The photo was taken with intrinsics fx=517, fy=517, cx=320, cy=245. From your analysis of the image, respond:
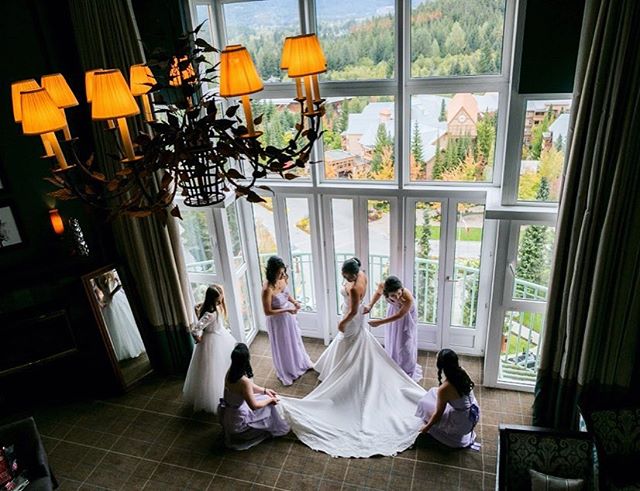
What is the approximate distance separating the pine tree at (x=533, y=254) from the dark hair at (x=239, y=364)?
8.01 feet

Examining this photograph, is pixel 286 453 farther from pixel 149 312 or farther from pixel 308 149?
pixel 308 149

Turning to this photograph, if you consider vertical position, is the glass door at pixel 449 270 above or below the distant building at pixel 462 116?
below

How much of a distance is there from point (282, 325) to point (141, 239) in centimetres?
159

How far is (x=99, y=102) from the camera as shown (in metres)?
1.95

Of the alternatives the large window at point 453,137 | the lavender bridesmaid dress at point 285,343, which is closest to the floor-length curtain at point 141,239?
the lavender bridesmaid dress at point 285,343

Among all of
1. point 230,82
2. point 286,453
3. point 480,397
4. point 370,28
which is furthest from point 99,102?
point 480,397

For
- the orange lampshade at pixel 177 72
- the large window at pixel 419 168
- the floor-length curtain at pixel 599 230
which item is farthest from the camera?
the large window at pixel 419 168

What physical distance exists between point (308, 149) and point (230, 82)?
15.5 inches

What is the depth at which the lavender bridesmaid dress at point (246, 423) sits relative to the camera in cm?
429

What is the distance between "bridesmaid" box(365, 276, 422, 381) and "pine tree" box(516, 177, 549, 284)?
1.02 meters

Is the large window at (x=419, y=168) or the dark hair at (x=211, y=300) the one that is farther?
the dark hair at (x=211, y=300)

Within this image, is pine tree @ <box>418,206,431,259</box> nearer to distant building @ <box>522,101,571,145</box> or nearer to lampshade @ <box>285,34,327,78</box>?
distant building @ <box>522,101,571,145</box>

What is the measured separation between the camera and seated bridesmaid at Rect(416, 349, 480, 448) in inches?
154

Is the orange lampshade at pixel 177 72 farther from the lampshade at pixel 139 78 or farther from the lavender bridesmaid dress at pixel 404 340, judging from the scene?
the lavender bridesmaid dress at pixel 404 340
